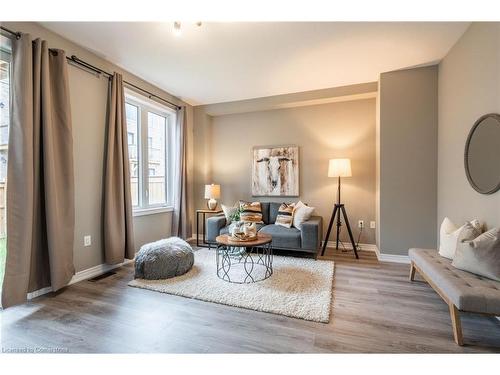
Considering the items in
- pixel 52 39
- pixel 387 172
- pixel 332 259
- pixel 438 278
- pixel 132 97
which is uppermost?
pixel 52 39

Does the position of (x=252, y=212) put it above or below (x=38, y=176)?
below

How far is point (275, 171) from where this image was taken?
4418 millimetres

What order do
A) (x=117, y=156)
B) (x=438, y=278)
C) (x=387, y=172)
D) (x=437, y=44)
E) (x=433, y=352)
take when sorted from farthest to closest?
1. (x=387, y=172)
2. (x=117, y=156)
3. (x=437, y=44)
4. (x=438, y=278)
5. (x=433, y=352)

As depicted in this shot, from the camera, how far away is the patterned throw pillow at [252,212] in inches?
160

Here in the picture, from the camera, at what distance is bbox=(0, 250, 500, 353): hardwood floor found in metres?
1.61

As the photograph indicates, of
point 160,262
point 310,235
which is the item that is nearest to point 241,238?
point 160,262

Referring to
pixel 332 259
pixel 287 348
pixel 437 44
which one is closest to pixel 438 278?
pixel 287 348

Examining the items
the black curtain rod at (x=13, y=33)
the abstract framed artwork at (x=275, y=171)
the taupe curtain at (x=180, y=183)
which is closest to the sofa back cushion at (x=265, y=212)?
the abstract framed artwork at (x=275, y=171)

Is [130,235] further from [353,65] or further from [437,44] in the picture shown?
[437,44]

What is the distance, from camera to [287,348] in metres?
1.59

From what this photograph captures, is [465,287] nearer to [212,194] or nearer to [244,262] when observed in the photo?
[244,262]

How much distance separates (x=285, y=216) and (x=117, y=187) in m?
2.48

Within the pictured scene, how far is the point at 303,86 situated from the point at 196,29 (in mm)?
1990

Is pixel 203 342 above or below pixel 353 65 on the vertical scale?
below
